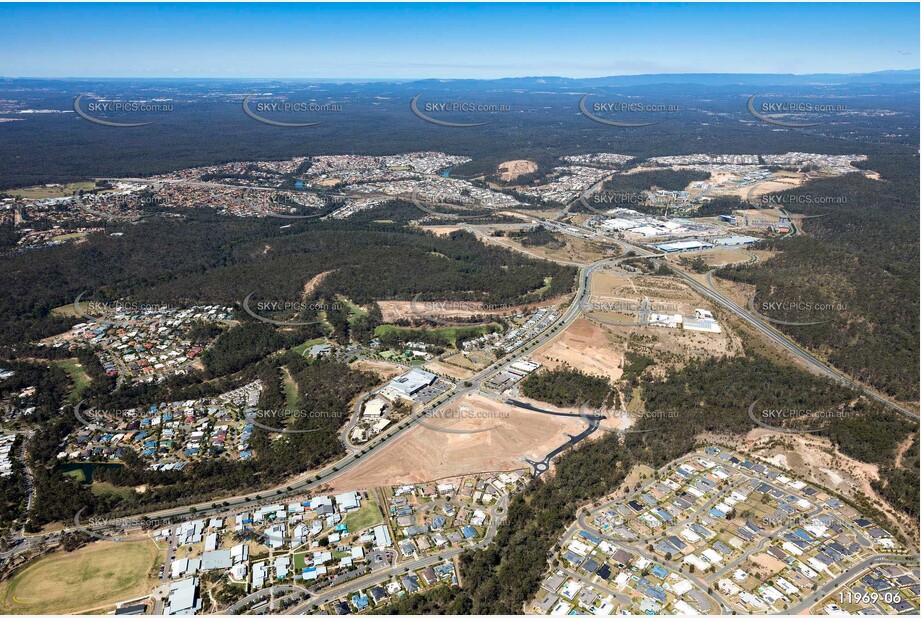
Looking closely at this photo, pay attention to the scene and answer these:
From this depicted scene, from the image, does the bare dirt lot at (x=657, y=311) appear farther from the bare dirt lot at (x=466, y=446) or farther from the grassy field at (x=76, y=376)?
the grassy field at (x=76, y=376)

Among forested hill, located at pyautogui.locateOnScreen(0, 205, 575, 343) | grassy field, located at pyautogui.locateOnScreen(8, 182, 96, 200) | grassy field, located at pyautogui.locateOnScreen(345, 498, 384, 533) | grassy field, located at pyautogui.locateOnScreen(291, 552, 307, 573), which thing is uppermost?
grassy field, located at pyautogui.locateOnScreen(8, 182, 96, 200)

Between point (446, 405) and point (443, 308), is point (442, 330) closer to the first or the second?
point (443, 308)

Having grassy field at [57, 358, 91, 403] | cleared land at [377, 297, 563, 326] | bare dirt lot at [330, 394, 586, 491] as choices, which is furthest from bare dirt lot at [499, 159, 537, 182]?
grassy field at [57, 358, 91, 403]

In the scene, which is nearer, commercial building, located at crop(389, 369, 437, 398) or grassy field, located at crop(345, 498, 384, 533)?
grassy field, located at crop(345, 498, 384, 533)

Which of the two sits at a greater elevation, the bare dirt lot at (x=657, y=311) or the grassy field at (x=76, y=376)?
the bare dirt lot at (x=657, y=311)

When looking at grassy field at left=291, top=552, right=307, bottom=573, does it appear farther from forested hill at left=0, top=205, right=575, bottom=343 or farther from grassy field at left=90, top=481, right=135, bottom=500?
forested hill at left=0, top=205, right=575, bottom=343

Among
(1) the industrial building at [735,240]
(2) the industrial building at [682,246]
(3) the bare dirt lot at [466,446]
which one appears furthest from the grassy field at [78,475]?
(1) the industrial building at [735,240]

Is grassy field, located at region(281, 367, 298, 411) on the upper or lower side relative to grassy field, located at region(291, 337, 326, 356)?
lower
